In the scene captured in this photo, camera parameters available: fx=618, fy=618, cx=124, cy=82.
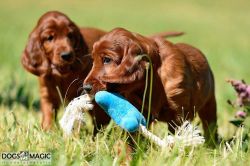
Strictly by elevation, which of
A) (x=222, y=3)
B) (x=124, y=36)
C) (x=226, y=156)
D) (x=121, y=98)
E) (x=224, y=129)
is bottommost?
(x=222, y=3)

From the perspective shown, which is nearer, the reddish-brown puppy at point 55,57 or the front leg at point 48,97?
the reddish-brown puppy at point 55,57

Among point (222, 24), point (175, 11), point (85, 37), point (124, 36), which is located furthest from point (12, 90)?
point (175, 11)

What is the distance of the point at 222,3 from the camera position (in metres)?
31.1

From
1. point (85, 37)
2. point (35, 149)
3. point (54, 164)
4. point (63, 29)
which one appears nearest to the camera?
point (54, 164)

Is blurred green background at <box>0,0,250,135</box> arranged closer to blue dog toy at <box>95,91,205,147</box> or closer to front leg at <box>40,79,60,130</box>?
front leg at <box>40,79,60,130</box>

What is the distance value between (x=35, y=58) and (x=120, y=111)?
1.95 m

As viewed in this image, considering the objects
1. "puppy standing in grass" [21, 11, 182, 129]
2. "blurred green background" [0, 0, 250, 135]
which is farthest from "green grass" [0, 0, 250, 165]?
"puppy standing in grass" [21, 11, 182, 129]

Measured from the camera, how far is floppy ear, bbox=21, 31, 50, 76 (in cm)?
497

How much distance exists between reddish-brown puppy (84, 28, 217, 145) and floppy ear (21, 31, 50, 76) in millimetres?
1284

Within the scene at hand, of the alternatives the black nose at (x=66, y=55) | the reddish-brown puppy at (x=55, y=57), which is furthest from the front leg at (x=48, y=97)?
the black nose at (x=66, y=55)

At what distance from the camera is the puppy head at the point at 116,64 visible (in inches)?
131

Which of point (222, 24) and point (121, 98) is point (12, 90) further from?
point (222, 24)

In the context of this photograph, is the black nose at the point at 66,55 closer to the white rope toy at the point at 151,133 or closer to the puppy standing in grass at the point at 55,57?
the puppy standing in grass at the point at 55,57

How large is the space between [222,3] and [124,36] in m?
28.3
